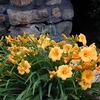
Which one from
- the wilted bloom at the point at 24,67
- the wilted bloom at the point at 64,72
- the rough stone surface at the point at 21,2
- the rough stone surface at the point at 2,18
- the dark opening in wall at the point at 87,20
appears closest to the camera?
the wilted bloom at the point at 64,72

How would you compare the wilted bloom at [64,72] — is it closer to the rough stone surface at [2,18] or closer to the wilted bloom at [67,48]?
the wilted bloom at [67,48]

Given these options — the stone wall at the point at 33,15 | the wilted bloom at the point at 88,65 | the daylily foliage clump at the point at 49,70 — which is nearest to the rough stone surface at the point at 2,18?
the stone wall at the point at 33,15

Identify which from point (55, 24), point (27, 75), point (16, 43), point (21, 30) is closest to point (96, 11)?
point (55, 24)

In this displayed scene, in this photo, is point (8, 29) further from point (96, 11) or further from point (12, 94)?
point (12, 94)

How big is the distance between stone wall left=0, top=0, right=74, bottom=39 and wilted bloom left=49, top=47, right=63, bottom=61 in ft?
5.57

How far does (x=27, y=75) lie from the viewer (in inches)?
118

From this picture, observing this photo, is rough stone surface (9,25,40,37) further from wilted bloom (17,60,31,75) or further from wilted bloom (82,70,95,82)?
wilted bloom (82,70,95,82)

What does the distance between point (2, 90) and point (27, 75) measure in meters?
0.22

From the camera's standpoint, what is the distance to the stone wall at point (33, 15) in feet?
15.2

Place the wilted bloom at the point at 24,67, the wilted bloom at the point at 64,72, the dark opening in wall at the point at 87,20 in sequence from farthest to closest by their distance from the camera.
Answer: the dark opening in wall at the point at 87,20
the wilted bloom at the point at 24,67
the wilted bloom at the point at 64,72

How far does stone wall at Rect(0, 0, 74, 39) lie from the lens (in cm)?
464

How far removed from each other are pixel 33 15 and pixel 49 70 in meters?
1.80

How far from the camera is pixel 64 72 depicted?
9.19ft

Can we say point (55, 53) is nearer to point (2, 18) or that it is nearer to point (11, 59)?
point (11, 59)
